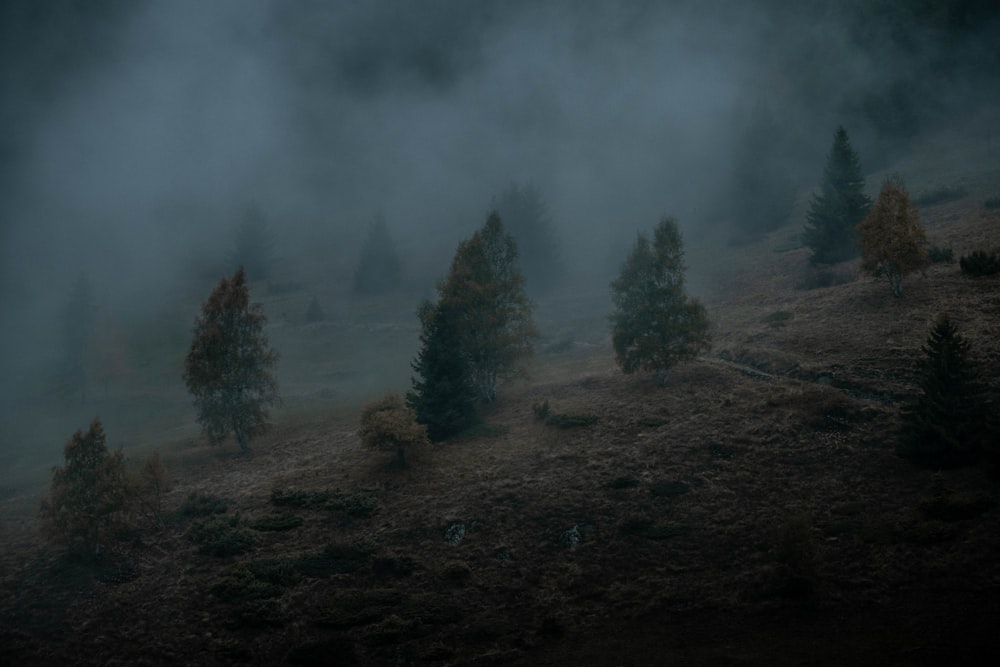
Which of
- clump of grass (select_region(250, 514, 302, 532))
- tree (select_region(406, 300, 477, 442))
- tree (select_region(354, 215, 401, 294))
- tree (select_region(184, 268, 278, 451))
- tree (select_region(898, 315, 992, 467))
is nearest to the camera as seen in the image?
tree (select_region(898, 315, 992, 467))

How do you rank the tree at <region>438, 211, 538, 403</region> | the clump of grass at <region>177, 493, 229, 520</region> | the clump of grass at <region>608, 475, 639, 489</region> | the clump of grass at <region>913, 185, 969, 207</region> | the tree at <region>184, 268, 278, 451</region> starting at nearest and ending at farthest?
1. the clump of grass at <region>608, 475, 639, 489</region>
2. the clump of grass at <region>177, 493, 229, 520</region>
3. the tree at <region>184, 268, 278, 451</region>
4. the tree at <region>438, 211, 538, 403</region>
5. the clump of grass at <region>913, 185, 969, 207</region>

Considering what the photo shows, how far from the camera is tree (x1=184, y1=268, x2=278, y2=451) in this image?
139 ft

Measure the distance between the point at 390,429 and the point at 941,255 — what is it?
4593 cm

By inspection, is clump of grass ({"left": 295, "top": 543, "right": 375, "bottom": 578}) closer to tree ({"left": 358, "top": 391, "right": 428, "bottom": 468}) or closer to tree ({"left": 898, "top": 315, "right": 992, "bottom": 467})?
tree ({"left": 358, "top": 391, "right": 428, "bottom": 468})

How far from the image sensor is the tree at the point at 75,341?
7438 centimetres

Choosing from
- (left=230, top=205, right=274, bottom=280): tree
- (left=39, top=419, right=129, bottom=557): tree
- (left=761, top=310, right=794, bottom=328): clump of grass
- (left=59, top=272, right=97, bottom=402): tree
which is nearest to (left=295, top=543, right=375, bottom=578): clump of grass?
(left=39, top=419, right=129, bottom=557): tree

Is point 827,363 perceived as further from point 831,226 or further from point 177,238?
point 177,238

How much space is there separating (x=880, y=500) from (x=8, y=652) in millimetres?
35193

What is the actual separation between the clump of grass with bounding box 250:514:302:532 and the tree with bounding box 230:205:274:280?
86.7m

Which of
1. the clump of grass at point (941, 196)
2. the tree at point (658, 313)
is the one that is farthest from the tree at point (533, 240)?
the tree at point (658, 313)

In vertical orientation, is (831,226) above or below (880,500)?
above

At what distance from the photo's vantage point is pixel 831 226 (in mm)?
59375

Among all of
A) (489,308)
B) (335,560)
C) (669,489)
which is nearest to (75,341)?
(489,308)

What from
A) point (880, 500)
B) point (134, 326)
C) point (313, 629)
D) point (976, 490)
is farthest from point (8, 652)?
point (134, 326)
